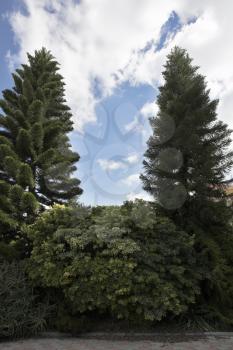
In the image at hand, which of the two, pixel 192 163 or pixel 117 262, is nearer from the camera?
pixel 117 262

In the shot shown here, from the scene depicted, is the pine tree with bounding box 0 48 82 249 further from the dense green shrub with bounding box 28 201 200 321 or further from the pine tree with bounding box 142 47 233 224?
the pine tree with bounding box 142 47 233 224

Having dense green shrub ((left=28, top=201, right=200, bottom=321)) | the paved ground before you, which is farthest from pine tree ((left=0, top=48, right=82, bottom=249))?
the paved ground

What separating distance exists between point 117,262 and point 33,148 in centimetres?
553

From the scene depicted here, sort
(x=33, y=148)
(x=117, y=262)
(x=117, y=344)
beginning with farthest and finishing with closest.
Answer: (x=33, y=148)
(x=117, y=262)
(x=117, y=344)

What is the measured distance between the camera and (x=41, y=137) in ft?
34.8

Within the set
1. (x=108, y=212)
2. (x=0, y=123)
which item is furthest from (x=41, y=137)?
(x=108, y=212)

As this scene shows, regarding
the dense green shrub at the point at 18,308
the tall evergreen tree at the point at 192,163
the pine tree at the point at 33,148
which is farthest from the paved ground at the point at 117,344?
the pine tree at the point at 33,148

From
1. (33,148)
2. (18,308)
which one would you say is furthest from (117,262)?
(33,148)

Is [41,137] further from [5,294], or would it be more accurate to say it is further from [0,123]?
[5,294]

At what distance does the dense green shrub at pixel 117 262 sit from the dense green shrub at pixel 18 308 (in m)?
0.32

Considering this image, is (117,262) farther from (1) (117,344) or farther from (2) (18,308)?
(2) (18,308)

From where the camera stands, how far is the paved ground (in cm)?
548

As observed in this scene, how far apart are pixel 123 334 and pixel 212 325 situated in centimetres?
175

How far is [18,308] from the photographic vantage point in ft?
20.7
